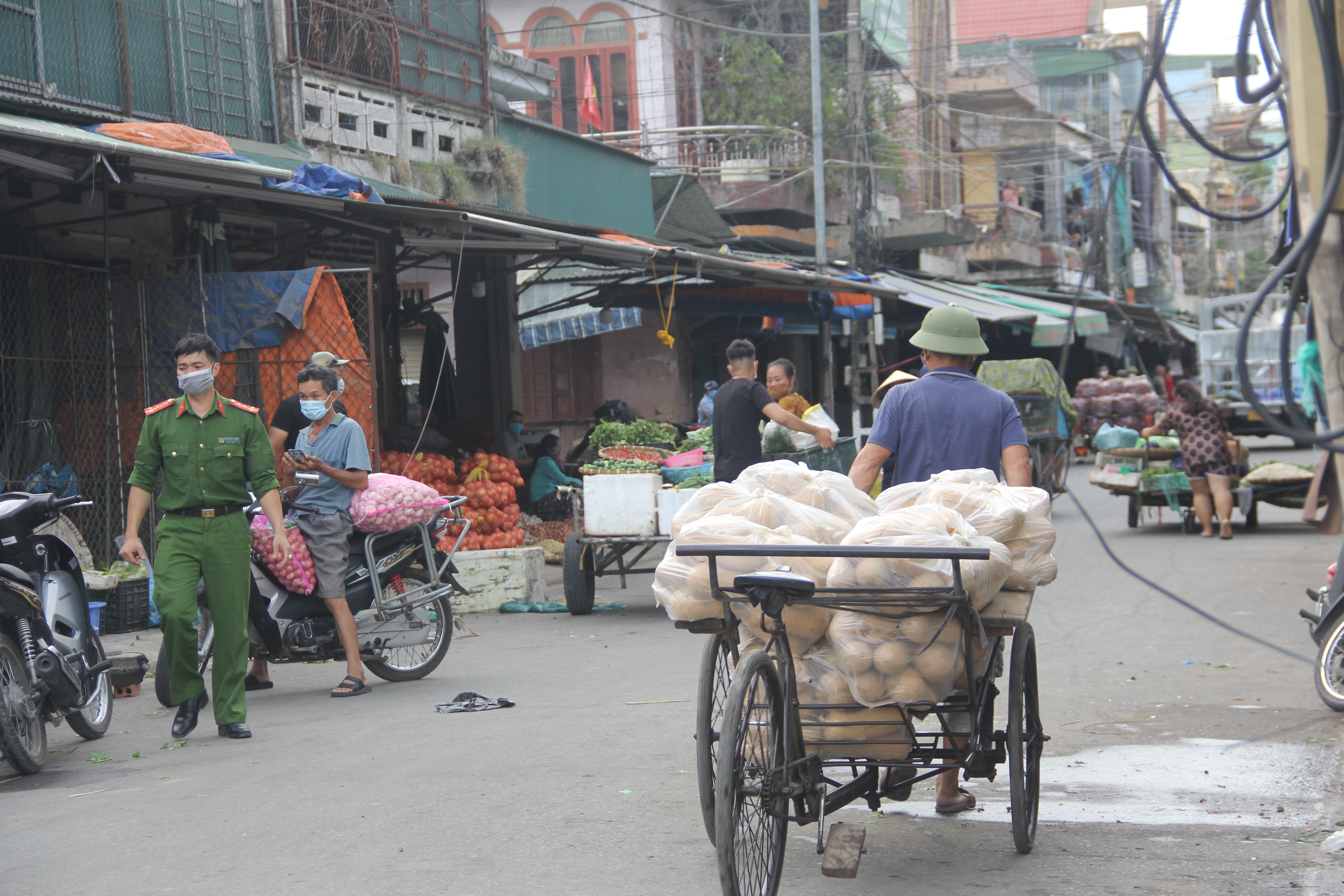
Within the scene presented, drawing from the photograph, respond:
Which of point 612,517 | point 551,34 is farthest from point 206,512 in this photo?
point 551,34

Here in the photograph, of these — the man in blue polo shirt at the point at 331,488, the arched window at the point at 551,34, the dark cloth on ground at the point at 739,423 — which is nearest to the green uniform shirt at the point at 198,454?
the man in blue polo shirt at the point at 331,488

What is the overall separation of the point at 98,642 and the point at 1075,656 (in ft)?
19.4

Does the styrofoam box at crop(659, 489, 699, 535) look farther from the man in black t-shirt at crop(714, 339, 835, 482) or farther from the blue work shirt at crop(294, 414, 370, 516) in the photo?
the blue work shirt at crop(294, 414, 370, 516)

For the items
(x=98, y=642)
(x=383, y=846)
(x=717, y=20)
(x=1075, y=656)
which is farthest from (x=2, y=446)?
(x=717, y=20)

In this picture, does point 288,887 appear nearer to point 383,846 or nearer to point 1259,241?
point 383,846

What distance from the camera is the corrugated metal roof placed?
8.34m

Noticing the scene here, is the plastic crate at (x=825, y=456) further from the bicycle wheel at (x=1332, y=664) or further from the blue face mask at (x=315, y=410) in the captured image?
the bicycle wheel at (x=1332, y=664)

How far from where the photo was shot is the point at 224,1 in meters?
13.9

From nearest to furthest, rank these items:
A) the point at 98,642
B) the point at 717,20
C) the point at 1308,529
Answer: the point at 98,642
the point at 1308,529
the point at 717,20

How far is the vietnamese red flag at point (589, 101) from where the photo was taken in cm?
2434

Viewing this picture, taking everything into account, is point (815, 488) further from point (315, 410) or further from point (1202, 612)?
point (315, 410)

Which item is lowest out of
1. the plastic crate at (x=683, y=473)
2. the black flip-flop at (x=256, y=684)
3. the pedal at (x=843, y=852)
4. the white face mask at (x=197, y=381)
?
the black flip-flop at (x=256, y=684)

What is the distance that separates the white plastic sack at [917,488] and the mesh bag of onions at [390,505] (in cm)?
415

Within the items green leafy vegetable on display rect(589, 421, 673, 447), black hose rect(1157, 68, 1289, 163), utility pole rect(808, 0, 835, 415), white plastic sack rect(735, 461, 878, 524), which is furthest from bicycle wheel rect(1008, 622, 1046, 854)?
utility pole rect(808, 0, 835, 415)
